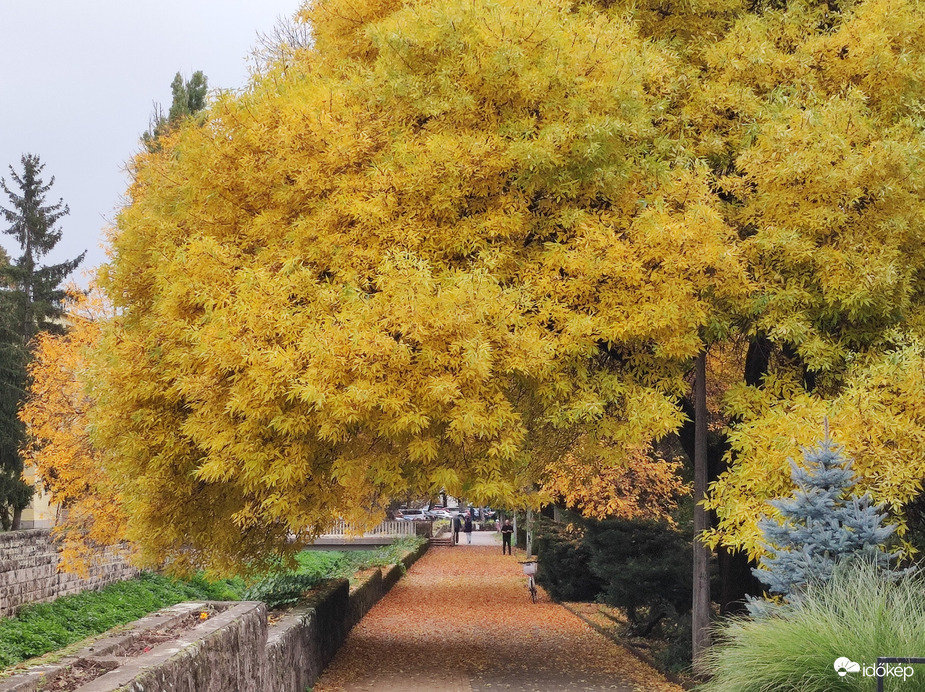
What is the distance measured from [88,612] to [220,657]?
15.5m

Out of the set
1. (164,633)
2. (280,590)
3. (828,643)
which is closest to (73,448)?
(280,590)

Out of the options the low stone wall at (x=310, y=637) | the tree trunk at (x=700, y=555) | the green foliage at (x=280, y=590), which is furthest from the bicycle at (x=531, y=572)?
the tree trunk at (x=700, y=555)

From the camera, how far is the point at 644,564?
640 inches

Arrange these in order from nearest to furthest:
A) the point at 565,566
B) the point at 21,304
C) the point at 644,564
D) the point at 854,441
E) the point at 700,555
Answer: the point at 854,441, the point at 700,555, the point at 644,564, the point at 565,566, the point at 21,304

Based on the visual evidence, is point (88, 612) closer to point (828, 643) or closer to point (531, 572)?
point (531, 572)

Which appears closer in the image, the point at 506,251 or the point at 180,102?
the point at 506,251

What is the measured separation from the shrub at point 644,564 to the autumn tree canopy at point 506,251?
2.95 m

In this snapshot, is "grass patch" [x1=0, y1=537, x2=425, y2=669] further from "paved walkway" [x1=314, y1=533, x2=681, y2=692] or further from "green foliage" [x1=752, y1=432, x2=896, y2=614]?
"green foliage" [x1=752, y1=432, x2=896, y2=614]

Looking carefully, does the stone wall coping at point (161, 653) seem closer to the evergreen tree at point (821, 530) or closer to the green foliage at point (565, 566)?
the evergreen tree at point (821, 530)

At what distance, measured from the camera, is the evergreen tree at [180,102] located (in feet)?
97.2

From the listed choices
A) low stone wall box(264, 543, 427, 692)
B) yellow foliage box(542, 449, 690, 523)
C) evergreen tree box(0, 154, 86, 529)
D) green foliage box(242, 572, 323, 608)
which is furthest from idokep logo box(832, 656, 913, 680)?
evergreen tree box(0, 154, 86, 529)

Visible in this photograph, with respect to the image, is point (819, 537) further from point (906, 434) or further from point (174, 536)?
point (174, 536)

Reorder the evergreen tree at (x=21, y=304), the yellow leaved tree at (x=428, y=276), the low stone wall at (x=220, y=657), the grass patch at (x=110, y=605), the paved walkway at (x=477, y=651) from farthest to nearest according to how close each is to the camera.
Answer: the evergreen tree at (x=21, y=304)
the grass patch at (x=110, y=605)
the paved walkway at (x=477, y=651)
the yellow leaved tree at (x=428, y=276)
the low stone wall at (x=220, y=657)

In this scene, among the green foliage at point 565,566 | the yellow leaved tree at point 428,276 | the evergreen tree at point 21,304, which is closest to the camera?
the yellow leaved tree at point 428,276
